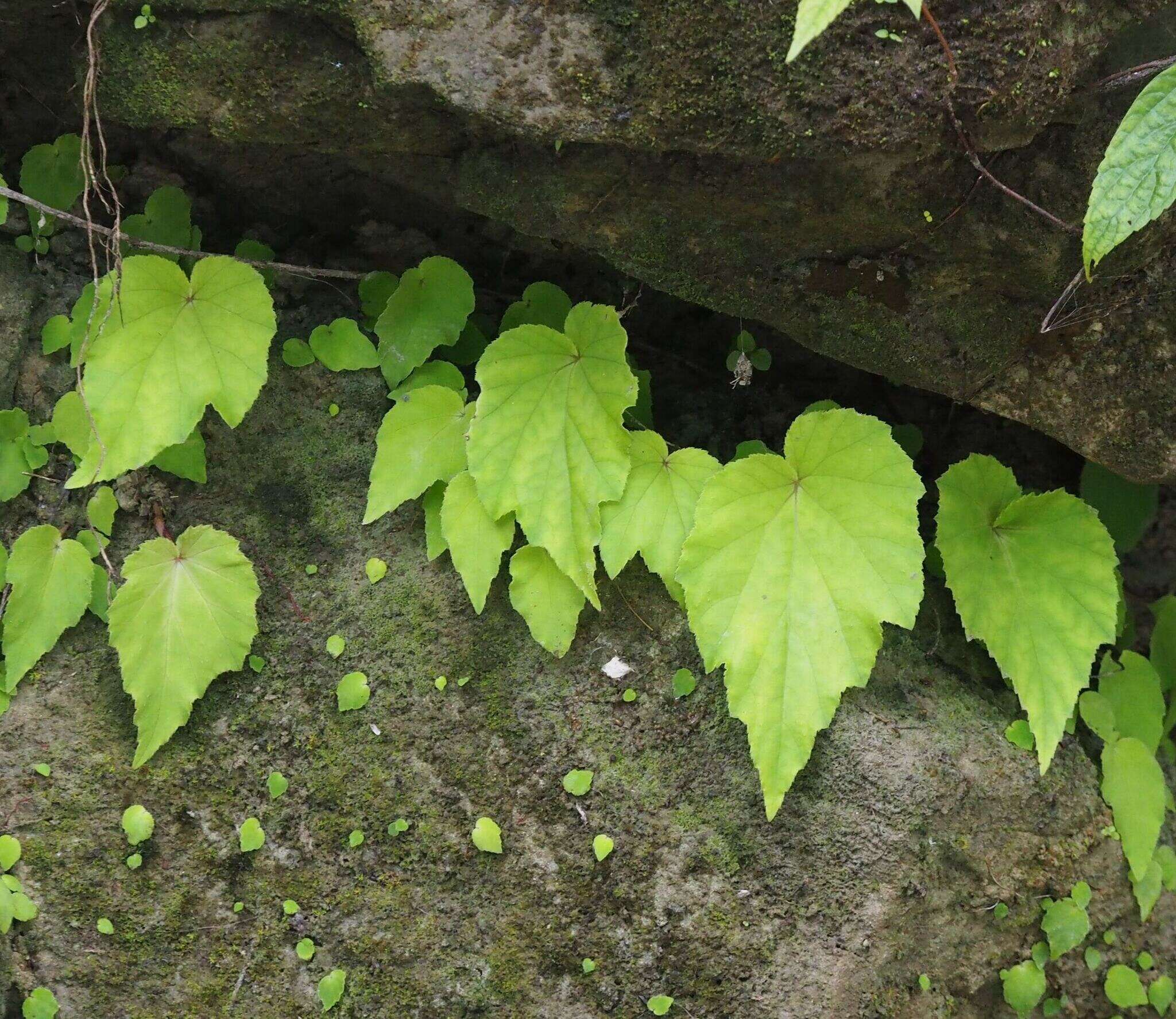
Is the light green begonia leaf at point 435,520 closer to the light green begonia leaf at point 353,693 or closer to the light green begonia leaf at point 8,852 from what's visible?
the light green begonia leaf at point 353,693

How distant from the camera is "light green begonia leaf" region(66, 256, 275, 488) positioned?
1.75m

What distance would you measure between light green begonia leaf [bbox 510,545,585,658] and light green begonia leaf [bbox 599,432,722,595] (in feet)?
0.33

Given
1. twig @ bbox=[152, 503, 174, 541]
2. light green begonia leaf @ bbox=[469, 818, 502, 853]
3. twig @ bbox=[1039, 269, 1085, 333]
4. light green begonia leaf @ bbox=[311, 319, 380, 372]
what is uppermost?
twig @ bbox=[1039, 269, 1085, 333]

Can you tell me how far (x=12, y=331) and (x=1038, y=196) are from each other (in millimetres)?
2021

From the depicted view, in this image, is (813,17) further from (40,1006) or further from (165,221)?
(40,1006)

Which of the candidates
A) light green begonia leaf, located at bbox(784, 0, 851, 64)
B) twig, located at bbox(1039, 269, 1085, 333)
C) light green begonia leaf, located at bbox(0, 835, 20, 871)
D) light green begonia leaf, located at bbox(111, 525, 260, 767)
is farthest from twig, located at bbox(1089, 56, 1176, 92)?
light green begonia leaf, located at bbox(0, 835, 20, 871)

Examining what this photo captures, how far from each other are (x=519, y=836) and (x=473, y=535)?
60 centimetres

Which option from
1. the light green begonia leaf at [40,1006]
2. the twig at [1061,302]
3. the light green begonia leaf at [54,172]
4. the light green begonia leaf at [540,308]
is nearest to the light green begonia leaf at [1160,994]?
the twig at [1061,302]

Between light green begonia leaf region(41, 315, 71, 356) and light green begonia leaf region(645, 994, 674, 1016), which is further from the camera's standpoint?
light green begonia leaf region(41, 315, 71, 356)

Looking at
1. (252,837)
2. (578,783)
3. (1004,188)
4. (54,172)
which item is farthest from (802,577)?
(54,172)

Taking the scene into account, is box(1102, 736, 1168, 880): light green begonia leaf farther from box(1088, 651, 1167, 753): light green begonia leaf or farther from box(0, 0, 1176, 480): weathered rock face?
box(0, 0, 1176, 480): weathered rock face

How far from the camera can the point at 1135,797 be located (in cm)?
191

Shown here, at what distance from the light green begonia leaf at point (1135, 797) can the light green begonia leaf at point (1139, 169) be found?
1151 millimetres

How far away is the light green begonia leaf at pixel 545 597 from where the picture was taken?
179cm
